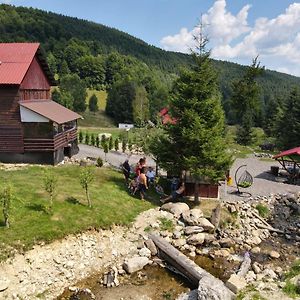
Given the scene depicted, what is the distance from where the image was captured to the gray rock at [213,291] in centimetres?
1205

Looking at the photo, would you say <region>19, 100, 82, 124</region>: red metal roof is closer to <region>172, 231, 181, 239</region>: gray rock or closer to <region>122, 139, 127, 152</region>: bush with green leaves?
<region>122, 139, 127, 152</region>: bush with green leaves

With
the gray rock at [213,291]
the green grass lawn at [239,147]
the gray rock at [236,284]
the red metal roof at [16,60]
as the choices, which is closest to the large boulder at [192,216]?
the green grass lawn at [239,147]

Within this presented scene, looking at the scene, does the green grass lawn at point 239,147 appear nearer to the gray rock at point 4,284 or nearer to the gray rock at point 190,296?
the gray rock at point 190,296

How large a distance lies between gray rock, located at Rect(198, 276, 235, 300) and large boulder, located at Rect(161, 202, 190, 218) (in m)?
7.99

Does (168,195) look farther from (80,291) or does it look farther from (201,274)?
(80,291)

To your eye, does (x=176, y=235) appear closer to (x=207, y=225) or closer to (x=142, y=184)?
(x=207, y=225)

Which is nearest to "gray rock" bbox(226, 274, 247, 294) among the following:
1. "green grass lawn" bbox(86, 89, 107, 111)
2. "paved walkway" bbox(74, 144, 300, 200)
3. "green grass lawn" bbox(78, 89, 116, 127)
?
"paved walkway" bbox(74, 144, 300, 200)

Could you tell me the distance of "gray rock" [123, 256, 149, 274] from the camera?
1563 cm

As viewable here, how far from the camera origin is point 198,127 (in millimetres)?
20906

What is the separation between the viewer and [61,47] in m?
139

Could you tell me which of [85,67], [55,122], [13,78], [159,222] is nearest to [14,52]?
[13,78]

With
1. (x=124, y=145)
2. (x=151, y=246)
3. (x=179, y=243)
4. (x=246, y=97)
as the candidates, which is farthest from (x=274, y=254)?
(x=246, y=97)

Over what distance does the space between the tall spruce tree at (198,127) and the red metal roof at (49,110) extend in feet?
32.0

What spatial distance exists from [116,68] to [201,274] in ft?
416
